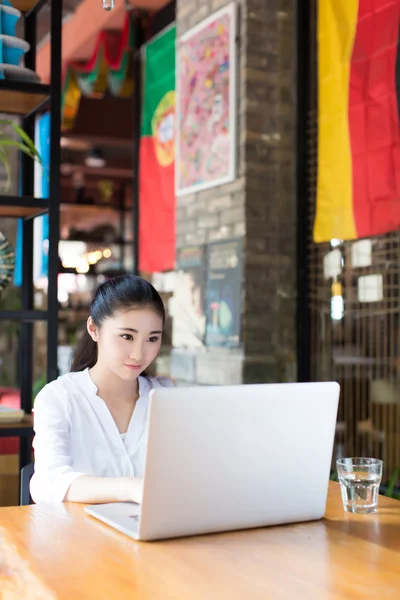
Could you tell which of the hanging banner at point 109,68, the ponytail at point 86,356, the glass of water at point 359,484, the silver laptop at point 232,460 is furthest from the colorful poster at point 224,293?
the silver laptop at point 232,460

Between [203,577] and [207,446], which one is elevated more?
[207,446]

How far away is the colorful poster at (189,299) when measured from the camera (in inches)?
177

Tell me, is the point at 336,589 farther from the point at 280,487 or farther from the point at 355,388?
the point at 355,388

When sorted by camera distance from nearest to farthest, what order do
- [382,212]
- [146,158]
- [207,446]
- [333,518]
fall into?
[207,446], [333,518], [382,212], [146,158]

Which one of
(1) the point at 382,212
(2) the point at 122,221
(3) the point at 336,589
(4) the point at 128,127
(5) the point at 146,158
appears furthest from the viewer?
(2) the point at 122,221

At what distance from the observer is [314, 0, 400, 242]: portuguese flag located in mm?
3453

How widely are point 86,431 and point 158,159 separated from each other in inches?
147

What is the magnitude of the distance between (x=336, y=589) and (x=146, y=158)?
15.7 ft

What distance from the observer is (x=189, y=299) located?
4.61 metres

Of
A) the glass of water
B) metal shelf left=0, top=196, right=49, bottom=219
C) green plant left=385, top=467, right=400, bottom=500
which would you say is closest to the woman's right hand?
the glass of water

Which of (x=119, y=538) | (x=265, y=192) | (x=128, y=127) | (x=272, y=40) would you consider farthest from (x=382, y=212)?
(x=128, y=127)

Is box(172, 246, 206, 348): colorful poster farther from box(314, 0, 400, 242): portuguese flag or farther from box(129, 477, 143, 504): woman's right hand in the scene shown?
box(129, 477, 143, 504): woman's right hand

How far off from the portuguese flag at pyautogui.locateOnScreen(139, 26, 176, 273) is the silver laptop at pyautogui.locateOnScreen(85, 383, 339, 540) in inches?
151

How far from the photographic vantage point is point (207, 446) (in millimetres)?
1381
